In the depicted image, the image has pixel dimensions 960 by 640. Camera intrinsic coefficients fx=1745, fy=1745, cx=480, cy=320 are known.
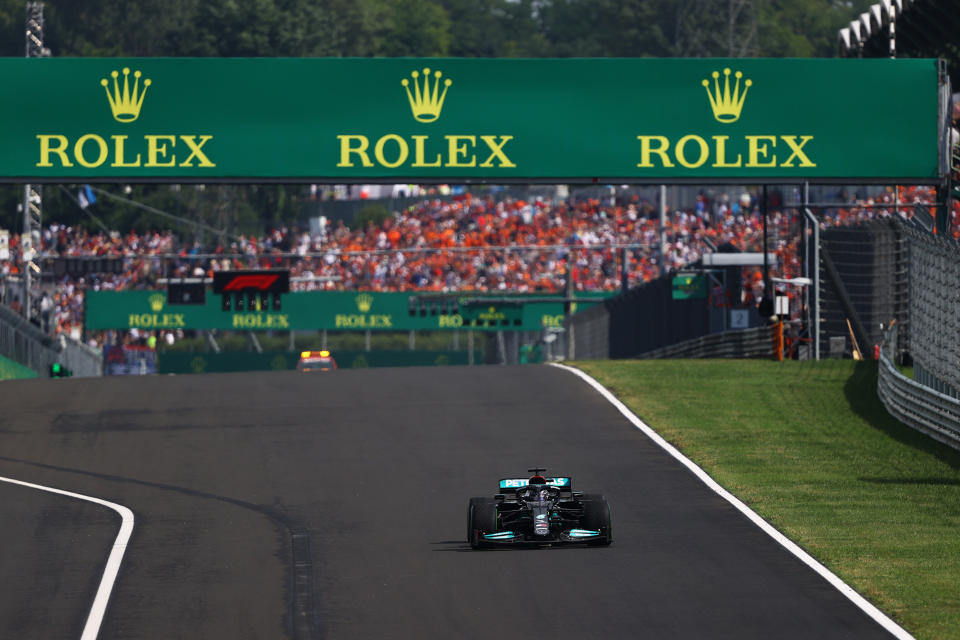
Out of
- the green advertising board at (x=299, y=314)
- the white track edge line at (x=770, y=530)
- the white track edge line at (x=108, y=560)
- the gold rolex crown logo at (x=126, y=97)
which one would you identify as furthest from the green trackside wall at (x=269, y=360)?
the white track edge line at (x=108, y=560)

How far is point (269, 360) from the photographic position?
230 ft

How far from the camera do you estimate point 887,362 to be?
28.7 m

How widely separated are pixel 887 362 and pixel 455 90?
1007 cm

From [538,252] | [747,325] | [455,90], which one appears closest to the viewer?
[455,90]

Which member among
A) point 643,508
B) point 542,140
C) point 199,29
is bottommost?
point 643,508

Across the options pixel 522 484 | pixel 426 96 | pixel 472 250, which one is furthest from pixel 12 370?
pixel 522 484

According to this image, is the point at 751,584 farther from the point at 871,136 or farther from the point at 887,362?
the point at 871,136

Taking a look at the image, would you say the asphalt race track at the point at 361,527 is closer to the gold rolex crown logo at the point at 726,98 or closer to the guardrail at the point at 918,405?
the guardrail at the point at 918,405

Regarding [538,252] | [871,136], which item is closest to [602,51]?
[538,252]

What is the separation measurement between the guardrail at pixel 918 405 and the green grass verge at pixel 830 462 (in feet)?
0.58

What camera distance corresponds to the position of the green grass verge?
1486 centimetres

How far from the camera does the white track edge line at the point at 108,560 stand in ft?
43.3

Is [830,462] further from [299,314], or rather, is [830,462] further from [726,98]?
[299,314]

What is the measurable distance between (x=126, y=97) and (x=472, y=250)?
3556cm
